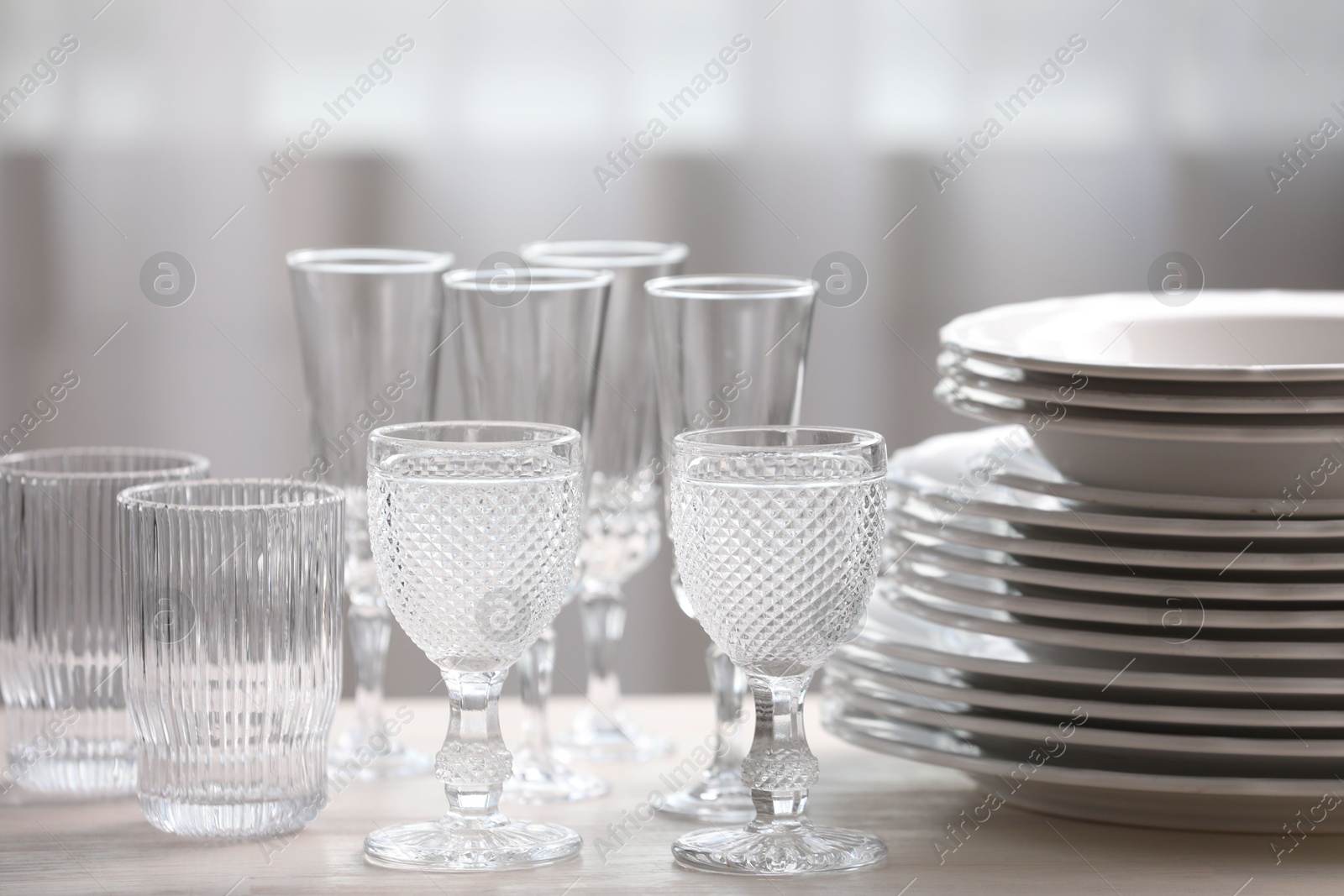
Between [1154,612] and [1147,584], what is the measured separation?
0.01 metres

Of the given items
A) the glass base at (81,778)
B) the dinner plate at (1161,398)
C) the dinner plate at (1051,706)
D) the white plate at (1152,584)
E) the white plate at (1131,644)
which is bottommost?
the glass base at (81,778)

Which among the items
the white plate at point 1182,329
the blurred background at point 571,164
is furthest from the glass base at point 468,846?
the blurred background at point 571,164

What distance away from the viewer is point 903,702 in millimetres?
723

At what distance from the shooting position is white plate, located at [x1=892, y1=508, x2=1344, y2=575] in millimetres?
A: 658

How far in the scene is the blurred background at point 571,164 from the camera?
1.95 metres

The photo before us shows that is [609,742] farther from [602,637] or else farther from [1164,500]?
[1164,500]

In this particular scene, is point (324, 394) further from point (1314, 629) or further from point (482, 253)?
point (482, 253)

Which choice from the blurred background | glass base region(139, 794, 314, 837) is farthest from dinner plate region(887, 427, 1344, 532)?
the blurred background

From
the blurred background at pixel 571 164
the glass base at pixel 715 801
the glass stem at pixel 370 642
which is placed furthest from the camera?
the blurred background at pixel 571 164

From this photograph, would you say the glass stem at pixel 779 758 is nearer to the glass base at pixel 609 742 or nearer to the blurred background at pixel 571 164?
the glass base at pixel 609 742

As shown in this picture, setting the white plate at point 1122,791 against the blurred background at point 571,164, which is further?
the blurred background at point 571,164

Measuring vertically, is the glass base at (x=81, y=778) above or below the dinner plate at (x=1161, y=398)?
below

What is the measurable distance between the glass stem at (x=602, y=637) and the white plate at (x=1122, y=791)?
23 cm

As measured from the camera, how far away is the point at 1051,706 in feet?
2.21
